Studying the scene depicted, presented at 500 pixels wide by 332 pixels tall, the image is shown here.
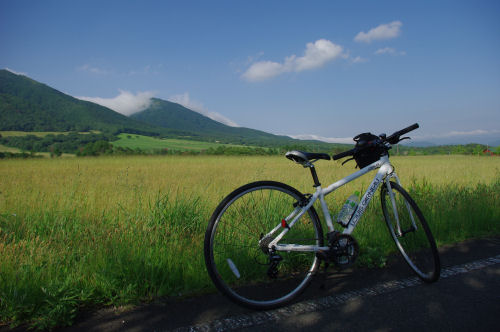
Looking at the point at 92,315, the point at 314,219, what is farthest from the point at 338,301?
the point at 92,315

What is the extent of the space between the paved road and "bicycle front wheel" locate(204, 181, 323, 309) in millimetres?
162

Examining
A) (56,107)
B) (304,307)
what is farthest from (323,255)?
(56,107)

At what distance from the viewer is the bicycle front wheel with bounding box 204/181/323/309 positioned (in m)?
2.29

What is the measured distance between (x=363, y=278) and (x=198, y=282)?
1.59m

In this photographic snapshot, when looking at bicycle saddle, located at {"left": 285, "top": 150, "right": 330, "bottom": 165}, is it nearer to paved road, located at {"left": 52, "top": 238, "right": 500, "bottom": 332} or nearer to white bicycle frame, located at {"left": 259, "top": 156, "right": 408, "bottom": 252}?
white bicycle frame, located at {"left": 259, "top": 156, "right": 408, "bottom": 252}

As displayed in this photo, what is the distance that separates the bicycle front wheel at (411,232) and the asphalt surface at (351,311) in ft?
0.49

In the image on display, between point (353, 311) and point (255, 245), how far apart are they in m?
0.99

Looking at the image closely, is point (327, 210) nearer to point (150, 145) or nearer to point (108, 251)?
point (108, 251)

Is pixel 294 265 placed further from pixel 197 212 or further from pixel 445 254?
pixel 445 254

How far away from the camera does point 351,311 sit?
225 cm

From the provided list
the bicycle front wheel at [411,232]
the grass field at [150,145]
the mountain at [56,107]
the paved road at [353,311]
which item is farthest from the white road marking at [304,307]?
the mountain at [56,107]

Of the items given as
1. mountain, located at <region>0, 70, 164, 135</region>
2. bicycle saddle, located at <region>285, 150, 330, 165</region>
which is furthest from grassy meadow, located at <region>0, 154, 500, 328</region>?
mountain, located at <region>0, 70, 164, 135</region>

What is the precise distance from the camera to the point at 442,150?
61781 mm

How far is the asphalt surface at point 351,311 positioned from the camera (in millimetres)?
2043
